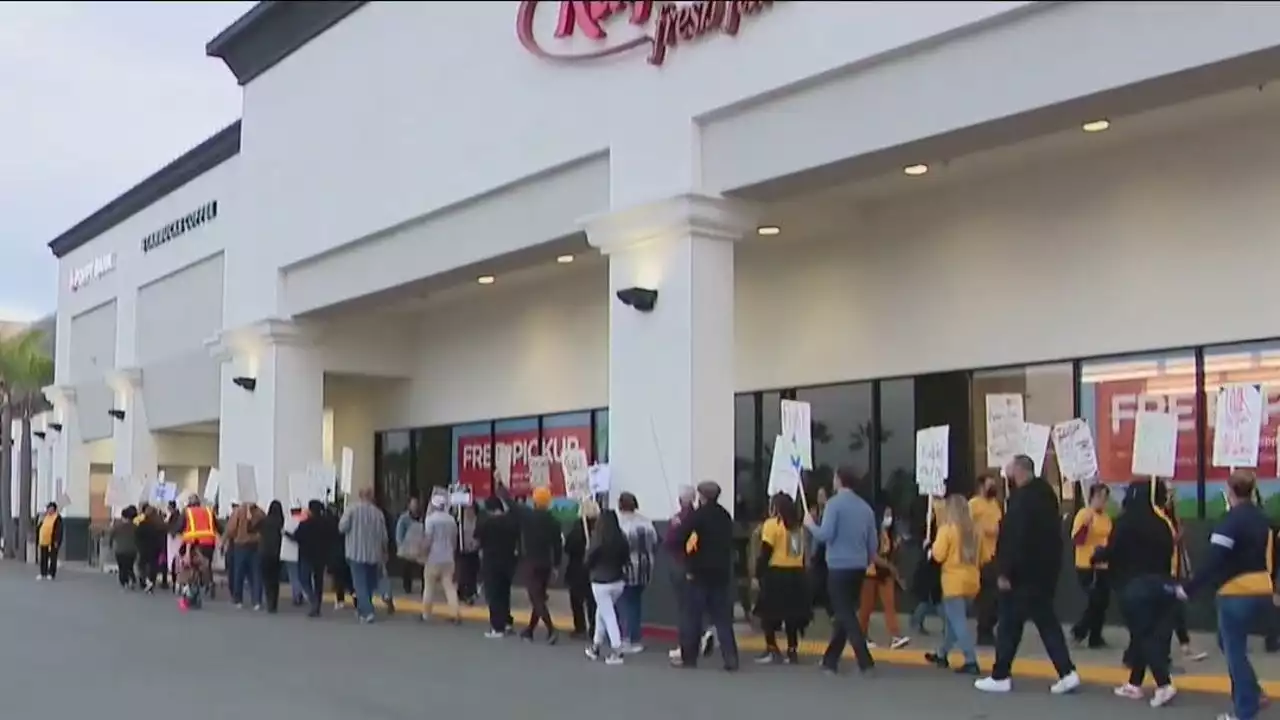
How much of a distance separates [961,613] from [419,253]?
38.1 feet

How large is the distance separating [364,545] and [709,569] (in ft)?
24.2

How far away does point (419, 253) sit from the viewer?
2186 cm

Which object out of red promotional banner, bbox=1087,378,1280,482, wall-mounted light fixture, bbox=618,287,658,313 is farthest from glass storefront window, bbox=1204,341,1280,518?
wall-mounted light fixture, bbox=618,287,658,313

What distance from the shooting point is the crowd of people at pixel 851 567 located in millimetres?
11102

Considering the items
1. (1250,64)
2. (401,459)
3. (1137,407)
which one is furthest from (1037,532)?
(401,459)

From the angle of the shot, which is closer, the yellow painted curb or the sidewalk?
the yellow painted curb

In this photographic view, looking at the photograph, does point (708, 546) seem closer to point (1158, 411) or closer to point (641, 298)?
point (641, 298)

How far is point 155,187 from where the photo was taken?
→ 115 ft

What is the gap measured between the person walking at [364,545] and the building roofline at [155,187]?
12.3 m

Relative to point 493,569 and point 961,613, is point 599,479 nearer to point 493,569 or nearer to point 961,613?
point 493,569

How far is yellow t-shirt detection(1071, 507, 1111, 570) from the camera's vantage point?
46.8 ft

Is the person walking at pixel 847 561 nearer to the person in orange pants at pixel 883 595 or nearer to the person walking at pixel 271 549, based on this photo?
the person in orange pants at pixel 883 595

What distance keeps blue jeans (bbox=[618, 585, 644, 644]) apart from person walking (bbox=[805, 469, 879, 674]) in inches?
109

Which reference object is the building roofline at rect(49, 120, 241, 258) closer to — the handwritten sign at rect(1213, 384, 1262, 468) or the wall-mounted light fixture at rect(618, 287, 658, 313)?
the wall-mounted light fixture at rect(618, 287, 658, 313)
